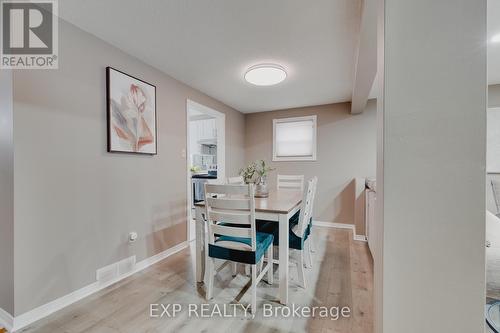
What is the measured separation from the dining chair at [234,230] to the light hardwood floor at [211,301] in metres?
0.21

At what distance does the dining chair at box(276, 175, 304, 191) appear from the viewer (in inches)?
132

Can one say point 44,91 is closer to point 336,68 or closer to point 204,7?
point 204,7

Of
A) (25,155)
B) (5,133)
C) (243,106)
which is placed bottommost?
(25,155)

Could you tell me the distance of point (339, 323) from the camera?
5.15 ft

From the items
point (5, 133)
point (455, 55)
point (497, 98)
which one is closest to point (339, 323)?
point (455, 55)

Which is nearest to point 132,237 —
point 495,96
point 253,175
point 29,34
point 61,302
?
point 61,302

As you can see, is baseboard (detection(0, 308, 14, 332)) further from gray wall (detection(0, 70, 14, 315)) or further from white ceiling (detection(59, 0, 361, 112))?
white ceiling (detection(59, 0, 361, 112))

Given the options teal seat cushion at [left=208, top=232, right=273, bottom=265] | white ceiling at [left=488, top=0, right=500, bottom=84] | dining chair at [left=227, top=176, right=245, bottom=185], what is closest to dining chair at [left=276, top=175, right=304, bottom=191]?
dining chair at [left=227, top=176, right=245, bottom=185]

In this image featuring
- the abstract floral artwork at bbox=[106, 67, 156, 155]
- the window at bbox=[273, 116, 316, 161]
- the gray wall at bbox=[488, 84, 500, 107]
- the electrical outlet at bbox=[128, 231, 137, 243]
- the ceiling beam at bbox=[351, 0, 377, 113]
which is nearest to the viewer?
the ceiling beam at bbox=[351, 0, 377, 113]

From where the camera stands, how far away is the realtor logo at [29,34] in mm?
1577

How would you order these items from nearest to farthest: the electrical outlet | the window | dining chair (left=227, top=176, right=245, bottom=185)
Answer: the electrical outlet → dining chair (left=227, top=176, right=245, bottom=185) → the window

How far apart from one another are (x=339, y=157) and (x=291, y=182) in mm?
1297

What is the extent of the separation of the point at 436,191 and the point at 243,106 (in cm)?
387

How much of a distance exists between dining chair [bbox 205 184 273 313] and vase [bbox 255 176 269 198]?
738 mm
